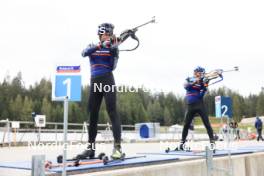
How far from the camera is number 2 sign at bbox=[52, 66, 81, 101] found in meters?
4.35

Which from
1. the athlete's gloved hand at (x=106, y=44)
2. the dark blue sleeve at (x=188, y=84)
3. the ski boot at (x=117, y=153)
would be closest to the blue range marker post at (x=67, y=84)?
the athlete's gloved hand at (x=106, y=44)

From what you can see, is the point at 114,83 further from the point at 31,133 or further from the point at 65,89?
the point at 31,133

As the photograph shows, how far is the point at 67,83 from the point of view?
14.3 feet

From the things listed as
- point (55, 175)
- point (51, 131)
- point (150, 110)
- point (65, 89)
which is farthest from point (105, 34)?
point (150, 110)

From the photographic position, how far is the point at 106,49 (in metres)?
6.16

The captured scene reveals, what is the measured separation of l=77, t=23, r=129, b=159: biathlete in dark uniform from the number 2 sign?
1.69 m

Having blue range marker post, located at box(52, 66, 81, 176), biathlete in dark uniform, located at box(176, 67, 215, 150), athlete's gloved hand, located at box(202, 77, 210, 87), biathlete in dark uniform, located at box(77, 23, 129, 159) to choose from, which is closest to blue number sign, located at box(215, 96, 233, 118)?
biathlete in dark uniform, located at box(176, 67, 215, 150)

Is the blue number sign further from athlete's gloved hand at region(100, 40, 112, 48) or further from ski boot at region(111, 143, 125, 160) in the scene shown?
athlete's gloved hand at region(100, 40, 112, 48)

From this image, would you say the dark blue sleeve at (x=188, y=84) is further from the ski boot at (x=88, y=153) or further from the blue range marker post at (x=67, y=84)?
the blue range marker post at (x=67, y=84)

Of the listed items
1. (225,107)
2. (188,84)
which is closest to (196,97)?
(188,84)

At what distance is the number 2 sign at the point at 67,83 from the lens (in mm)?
4352

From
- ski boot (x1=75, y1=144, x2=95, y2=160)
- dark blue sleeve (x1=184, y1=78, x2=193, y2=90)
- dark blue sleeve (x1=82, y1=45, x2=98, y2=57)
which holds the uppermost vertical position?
dark blue sleeve (x1=82, y1=45, x2=98, y2=57)

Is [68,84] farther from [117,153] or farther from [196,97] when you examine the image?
[196,97]

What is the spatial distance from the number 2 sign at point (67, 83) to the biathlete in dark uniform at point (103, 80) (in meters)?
1.69
